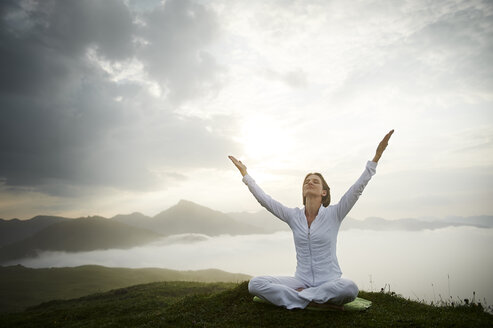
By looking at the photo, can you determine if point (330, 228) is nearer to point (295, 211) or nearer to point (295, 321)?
point (295, 211)

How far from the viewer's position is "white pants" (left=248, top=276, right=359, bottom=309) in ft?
22.7

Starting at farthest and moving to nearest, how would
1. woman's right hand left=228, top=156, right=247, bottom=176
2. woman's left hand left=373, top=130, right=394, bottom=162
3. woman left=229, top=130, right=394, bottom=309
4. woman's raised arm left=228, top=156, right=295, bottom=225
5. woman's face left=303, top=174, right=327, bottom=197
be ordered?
woman's right hand left=228, top=156, right=247, bottom=176 < woman's raised arm left=228, top=156, right=295, bottom=225 < woman's face left=303, top=174, right=327, bottom=197 < woman's left hand left=373, top=130, right=394, bottom=162 < woman left=229, top=130, right=394, bottom=309

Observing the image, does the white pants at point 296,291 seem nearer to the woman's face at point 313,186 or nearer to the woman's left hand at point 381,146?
the woman's face at point 313,186

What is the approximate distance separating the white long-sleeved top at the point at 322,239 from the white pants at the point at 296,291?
269mm

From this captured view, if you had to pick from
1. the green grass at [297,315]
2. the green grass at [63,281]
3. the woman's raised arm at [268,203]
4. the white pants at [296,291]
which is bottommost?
the green grass at [63,281]

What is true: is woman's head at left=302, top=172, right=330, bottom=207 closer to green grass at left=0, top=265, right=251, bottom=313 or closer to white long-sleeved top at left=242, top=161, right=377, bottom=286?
white long-sleeved top at left=242, top=161, right=377, bottom=286

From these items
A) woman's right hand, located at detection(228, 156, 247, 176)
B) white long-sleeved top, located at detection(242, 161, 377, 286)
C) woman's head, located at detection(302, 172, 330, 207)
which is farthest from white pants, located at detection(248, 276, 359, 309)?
woman's right hand, located at detection(228, 156, 247, 176)

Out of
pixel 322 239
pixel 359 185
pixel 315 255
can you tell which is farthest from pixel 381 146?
pixel 315 255

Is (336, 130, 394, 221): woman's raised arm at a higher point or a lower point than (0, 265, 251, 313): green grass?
higher

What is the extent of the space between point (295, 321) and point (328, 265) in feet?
5.22

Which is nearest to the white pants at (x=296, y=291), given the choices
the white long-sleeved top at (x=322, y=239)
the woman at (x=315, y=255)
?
the woman at (x=315, y=255)

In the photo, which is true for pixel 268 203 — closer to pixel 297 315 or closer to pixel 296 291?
pixel 296 291

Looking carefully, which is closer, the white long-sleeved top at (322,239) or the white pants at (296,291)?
the white pants at (296,291)

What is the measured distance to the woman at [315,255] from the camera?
7031 mm
